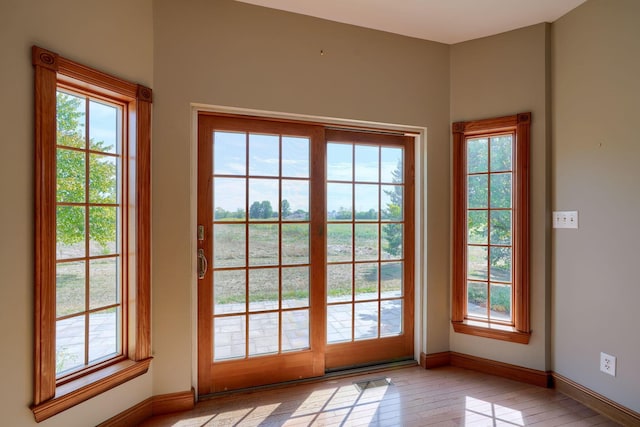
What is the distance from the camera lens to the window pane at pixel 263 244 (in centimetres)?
245

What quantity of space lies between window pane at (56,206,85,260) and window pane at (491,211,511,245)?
300cm

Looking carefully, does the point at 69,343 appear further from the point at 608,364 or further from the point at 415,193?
the point at 608,364

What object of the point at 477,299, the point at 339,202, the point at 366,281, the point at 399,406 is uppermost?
the point at 339,202

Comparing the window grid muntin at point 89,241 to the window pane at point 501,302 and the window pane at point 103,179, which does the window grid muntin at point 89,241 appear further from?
the window pane at point 501,302

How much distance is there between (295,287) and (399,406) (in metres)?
1.12

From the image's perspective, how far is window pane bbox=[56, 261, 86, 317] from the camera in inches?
67.9

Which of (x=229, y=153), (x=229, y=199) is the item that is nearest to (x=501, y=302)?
(x=229, y=199)

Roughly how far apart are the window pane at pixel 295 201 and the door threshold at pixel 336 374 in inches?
50.9

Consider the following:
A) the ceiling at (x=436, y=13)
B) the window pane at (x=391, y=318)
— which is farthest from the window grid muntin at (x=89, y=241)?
the window pane at (x=391, y=318)

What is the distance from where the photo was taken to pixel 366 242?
280 cm

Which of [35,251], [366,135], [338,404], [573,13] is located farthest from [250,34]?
[338,404]

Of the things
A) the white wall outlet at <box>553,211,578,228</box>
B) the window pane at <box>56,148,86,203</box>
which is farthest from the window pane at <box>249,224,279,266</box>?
the white wall outlet at <box>553,211,578,228</box>

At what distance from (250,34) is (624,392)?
138 inches

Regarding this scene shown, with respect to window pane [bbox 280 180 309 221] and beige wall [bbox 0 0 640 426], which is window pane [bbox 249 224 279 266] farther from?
beige wall [bbox 0 0 640 426]
